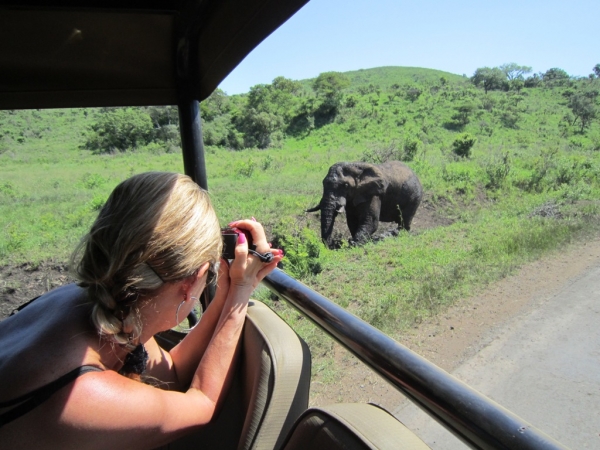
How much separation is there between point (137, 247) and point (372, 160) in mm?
18238

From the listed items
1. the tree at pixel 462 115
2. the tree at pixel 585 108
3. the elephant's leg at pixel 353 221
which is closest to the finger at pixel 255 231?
the elephant's leg at pixel 353 221

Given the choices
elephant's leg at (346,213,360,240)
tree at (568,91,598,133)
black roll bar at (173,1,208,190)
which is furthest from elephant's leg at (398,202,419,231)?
tree at (568,91,598,133)

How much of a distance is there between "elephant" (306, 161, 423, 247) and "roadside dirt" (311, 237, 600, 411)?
4.39 metres

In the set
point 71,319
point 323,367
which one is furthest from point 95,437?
point 323,367

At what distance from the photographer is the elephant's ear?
10.1 meters

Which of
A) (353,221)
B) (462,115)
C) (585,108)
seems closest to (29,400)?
(353,221)

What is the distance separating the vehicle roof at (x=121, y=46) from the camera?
4.72 feet

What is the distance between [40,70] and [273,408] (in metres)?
1.54

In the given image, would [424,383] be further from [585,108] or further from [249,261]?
[585,108]

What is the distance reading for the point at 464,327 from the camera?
170 inches

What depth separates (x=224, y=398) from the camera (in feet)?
4.52

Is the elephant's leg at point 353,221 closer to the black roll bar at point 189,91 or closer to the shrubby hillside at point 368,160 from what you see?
the shrubby hillside at point 368,160

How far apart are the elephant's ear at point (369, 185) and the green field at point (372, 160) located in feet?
4.28

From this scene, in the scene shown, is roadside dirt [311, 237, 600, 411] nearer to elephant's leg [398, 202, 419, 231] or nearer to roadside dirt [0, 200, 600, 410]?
roadside dirt [0, 200, 600, 410]
